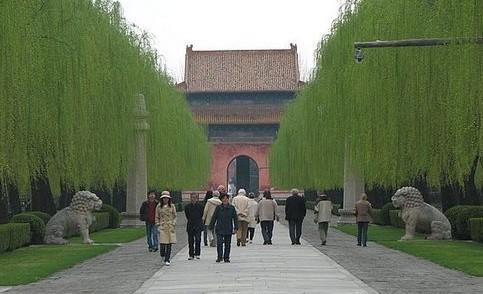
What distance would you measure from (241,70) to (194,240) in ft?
249

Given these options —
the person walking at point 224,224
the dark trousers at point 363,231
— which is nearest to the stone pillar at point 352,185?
the dark trousers at point 363,231

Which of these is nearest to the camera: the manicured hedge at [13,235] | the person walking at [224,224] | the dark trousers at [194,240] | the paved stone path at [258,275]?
the paved stone path at [258,275]

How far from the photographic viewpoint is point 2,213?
26.3m

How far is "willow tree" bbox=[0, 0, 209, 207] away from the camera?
20.3 m

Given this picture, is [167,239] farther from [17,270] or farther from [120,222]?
[120,222]

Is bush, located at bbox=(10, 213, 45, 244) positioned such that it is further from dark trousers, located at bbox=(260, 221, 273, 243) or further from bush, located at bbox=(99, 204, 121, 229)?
bush, located at bbox=(99, 204, 121, 229)

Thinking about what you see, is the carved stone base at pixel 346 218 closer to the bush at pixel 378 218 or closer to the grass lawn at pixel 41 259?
the bush at pixel 378 218

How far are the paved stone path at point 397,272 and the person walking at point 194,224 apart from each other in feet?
8.76

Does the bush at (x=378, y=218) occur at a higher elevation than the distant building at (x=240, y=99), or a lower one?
lower

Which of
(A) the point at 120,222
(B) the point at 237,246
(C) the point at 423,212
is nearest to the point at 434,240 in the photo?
(C) the point at 423,212

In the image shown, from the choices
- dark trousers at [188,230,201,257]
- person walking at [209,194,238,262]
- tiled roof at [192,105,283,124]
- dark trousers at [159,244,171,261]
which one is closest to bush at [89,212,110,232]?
dark trousers at [188,230,201,257]

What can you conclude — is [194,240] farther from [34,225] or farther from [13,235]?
[34,225]

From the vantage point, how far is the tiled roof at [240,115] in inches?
3568

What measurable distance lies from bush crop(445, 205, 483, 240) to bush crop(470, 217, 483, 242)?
607mm
